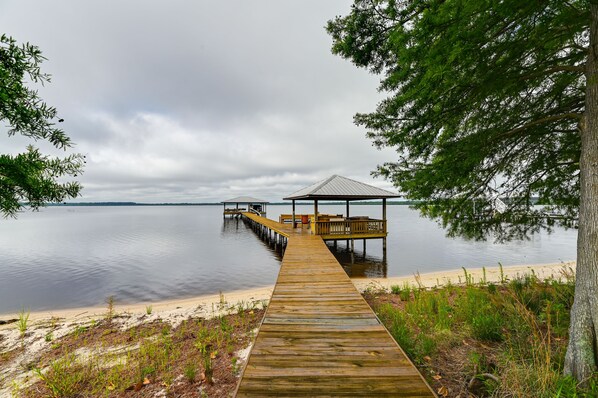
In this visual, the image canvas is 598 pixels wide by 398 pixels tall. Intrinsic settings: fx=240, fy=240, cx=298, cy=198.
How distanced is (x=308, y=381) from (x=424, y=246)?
1152 inches

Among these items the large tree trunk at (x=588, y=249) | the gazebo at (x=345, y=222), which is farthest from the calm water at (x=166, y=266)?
the large tree trunk at (x=588, y=249)

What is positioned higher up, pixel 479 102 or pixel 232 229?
pixel 479 102

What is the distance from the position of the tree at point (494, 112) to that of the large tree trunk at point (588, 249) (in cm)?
1

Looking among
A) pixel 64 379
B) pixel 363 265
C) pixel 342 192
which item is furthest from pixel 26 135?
pixel 363 265

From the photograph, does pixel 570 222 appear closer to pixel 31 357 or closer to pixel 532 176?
pixel 532 176

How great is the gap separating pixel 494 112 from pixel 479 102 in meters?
0.72

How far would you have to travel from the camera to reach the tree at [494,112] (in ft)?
10.3

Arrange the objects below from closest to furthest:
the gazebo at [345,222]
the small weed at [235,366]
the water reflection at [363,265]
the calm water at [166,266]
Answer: the small weed at [235,366] → the calm water at [166,266] → the gazebo at [345,222] → the water reflection at [363,265]

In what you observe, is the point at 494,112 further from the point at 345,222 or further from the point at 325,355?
the point at 345,222

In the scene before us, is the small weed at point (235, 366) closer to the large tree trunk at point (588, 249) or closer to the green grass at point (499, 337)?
the green grass at point (499, 337)

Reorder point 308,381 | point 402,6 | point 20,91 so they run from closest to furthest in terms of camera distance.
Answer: point 20,91 < point 308,381 < point 402,6

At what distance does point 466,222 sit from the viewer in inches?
224

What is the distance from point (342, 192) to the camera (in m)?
15.1

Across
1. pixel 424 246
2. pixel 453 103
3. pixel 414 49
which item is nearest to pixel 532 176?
pixel 453 103
